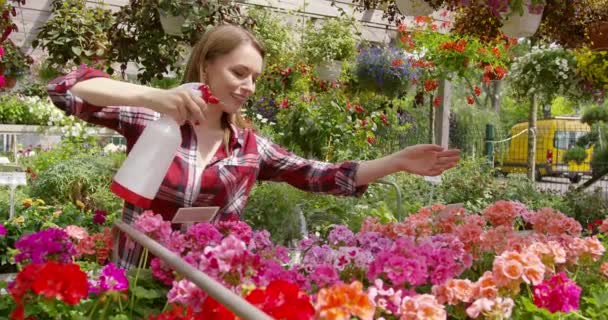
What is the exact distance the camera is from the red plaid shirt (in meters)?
1.47

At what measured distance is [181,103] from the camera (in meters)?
0.99

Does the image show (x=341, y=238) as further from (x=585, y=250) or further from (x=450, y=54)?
(x=450, y=54)

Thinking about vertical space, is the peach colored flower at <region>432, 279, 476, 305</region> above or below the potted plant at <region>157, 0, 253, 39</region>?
below

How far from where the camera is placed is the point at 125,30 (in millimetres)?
2857

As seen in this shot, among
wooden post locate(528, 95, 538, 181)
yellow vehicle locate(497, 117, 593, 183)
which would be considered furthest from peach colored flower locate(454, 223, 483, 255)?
yellow vehicle locate(497, 117, 593, 183)

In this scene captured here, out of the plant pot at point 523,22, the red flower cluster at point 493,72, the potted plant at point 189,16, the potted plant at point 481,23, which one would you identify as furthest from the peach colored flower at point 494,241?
the red flower cluster at point 493,72

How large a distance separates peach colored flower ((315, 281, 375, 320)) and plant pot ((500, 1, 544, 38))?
1.48 m

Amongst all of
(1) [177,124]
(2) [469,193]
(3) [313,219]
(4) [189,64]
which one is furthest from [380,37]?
(1) [177,124]

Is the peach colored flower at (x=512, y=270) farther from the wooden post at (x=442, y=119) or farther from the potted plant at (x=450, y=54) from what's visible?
the wooden post at (x=442, y=119)

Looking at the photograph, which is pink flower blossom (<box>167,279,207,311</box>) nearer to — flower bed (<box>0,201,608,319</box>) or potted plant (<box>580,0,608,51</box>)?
flower bed (<box>0,201,608,319</box>)

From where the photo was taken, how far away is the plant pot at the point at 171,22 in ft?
8.36

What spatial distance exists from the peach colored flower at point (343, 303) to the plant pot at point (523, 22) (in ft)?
4.87

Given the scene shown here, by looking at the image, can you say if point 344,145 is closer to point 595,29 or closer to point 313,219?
point 313,219

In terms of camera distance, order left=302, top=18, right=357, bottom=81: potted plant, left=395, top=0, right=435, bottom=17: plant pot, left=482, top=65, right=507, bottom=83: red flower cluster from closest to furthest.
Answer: left=395, top=0, right=435, bottom=17: plant pot < left=482, top=65, right=507, bottom=83: red flower cluster < left=302, top=18, right=357, bottom=81: potted plant
